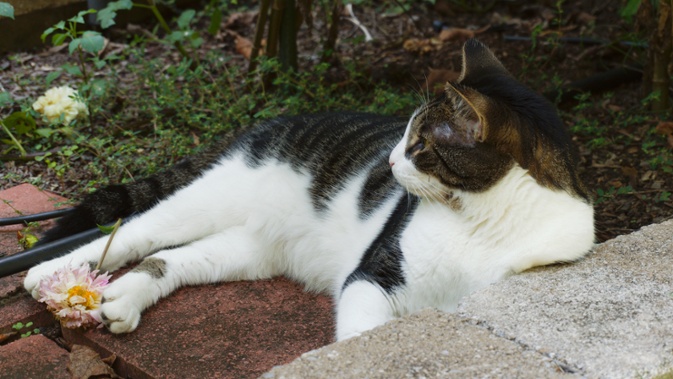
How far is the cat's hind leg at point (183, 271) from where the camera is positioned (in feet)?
8.70

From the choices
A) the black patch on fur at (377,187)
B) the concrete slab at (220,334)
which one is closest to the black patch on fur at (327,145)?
the black patch on fur at (377,187)

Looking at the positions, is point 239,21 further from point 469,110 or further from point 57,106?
point 469,110

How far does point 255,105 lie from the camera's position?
14.5ft

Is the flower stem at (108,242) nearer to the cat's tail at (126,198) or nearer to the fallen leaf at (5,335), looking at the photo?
the cat's tail at (126,198)

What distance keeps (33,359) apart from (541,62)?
138 inches

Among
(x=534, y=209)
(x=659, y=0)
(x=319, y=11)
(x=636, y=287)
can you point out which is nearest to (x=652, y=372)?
(x=636, y=287)

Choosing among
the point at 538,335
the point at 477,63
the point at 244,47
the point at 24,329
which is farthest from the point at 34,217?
the point at 244,47

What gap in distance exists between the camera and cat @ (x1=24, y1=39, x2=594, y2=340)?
7.80 ft

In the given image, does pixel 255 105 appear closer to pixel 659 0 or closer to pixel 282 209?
pixel 282 209

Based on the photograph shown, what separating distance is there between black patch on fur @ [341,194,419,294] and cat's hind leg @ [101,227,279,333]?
0.55 metres

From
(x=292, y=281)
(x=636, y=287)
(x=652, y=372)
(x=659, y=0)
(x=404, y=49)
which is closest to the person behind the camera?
(x=652, y=372)

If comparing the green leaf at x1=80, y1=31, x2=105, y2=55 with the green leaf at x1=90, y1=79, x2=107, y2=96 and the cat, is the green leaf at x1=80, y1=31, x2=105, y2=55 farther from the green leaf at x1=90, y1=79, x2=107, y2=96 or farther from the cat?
the cat

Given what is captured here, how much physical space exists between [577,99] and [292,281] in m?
2.17

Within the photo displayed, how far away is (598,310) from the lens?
2.13m
